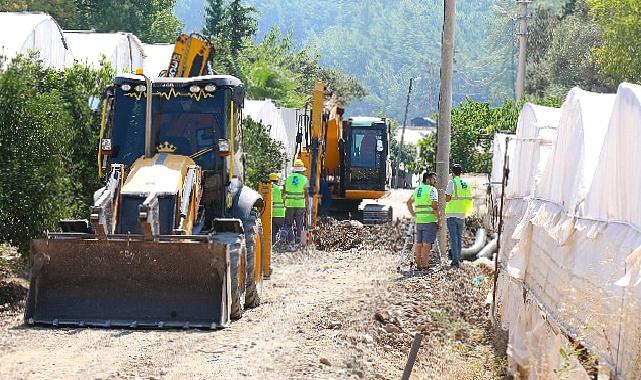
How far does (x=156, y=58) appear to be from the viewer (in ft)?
141

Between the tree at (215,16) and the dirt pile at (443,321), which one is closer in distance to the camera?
the dirt pile at (443,321)

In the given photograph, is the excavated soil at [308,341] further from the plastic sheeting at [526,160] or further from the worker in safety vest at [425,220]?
the plastic sheeting at [526,160]

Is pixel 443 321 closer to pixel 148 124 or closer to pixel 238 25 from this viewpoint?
pixel 148 124

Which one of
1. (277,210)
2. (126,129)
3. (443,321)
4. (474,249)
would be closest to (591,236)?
(443,321)

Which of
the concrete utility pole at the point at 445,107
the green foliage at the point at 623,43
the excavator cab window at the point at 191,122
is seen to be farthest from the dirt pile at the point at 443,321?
the green foliage at the point at 623,43

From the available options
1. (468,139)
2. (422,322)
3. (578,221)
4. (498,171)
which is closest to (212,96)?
(422,322)

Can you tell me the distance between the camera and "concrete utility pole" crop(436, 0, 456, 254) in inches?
818

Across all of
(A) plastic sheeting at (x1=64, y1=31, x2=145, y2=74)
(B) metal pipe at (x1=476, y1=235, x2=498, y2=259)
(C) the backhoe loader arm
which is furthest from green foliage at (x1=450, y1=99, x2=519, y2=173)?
(C) the backhoe loader arm

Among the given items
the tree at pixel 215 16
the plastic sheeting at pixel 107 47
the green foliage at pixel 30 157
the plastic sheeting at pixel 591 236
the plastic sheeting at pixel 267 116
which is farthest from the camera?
the tree at pixel 215 16

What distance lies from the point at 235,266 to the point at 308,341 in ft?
5.38

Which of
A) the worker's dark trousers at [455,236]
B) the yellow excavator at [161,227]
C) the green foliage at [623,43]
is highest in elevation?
the green foliage at [623,43]

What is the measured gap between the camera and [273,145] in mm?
35781

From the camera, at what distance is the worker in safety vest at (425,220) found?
19.1 metres

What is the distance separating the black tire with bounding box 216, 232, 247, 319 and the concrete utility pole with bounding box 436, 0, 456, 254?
788cm
